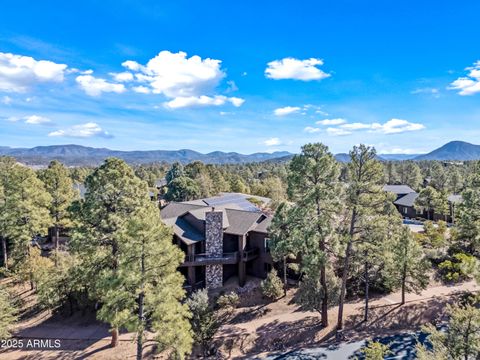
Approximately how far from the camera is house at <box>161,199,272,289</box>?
1152 inches

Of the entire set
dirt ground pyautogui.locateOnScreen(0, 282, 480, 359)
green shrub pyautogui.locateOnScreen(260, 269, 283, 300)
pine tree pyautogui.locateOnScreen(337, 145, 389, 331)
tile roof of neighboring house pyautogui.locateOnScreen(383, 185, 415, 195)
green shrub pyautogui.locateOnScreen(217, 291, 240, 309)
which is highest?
pine tree pyautogui.locateOnScreen(337, 145, 389, 331)

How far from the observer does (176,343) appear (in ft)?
52.7

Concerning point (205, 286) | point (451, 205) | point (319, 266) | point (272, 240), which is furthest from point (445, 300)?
point (451, 205)

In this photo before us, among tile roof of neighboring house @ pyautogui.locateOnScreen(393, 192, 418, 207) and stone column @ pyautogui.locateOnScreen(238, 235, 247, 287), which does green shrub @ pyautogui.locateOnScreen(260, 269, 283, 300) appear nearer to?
stone column @ pyautogui.locateOnScreen(238, 235, 247, 287)

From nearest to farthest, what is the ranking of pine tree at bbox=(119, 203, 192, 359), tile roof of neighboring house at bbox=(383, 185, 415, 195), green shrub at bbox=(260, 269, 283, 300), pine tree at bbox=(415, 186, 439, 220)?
pine tree at bbox=(119, 203, 192, 359)
green shrub at bbox=(260, 269, 283, 300)
pine tree at bbox=(415, 186, 439, 220)
tile roof of neighboring house at bbox=(383, 185, 415, 195)

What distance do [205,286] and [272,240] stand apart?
8.81 m

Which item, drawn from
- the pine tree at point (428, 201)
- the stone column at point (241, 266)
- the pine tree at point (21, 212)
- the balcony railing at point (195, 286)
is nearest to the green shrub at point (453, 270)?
the stone column at point (241, 266)

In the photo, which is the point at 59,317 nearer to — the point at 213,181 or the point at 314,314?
the point at 314,314

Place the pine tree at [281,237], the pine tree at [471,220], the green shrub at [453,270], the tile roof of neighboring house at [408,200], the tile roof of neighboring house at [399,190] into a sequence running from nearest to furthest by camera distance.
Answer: the pine tree at [281,237] → the pine tree at [471,220] → the green shrub at [453,270] → the tile roof of neighboring house at [408,200] → the tile roof of neighboring house at [399,190]

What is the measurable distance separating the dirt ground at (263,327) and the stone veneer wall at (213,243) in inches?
139

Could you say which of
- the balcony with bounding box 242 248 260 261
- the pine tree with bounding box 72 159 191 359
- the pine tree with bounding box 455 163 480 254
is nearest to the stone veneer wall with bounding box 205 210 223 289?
the balcony with bounding box 242 248 260 261

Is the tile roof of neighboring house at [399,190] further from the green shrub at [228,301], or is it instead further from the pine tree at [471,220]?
the green shrub at [228,301]

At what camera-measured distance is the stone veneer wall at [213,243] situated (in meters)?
29.5

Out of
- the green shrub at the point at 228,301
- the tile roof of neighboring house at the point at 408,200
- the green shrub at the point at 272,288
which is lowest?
the green shrub at the point at 228,301
